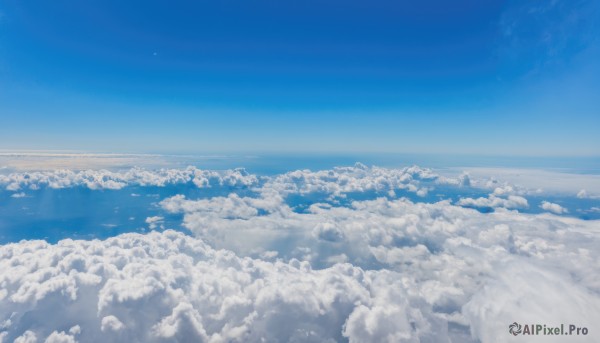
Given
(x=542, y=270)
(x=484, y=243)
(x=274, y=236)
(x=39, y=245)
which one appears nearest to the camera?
(x=542, y=270)

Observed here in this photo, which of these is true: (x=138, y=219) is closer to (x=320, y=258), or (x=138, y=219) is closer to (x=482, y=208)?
(x=320, y=258)

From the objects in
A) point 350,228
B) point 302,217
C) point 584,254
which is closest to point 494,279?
point 584,254

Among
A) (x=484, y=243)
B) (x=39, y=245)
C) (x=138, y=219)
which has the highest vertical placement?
(x=39, y=245)

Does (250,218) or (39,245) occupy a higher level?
(39,245)

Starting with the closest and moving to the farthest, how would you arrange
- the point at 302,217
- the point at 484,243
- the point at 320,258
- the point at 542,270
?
the point at 542,270
the point at 484,243
the point at 320,258
the point at 302,217

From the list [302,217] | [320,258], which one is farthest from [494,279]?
[302,217]

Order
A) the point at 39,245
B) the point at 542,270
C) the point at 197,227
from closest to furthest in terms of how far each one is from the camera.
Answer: the point at 542,270, the point at 39,245, the point at 197,227

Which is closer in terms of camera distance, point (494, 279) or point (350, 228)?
point (494, 279)

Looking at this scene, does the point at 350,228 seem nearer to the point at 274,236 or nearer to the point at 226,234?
the point at 274,236

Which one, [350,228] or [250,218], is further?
[250,218]
